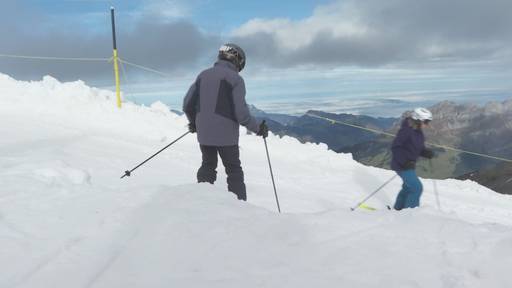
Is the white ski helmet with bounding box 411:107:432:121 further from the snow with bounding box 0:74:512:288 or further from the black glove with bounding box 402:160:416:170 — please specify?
the snow with bounding box 0:74:512:288

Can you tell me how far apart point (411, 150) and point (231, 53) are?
293 cm

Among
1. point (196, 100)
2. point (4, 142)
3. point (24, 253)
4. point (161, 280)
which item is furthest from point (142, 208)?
point (4, 142)

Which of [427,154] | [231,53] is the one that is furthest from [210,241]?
[427,154]

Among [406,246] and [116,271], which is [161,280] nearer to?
[116,271]

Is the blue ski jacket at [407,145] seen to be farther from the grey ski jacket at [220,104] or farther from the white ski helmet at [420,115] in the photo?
the grey ski jacket at [220,104]

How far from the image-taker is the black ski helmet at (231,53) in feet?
18.5

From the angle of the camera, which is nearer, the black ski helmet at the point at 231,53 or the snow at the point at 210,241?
the snow at the point at 210,241

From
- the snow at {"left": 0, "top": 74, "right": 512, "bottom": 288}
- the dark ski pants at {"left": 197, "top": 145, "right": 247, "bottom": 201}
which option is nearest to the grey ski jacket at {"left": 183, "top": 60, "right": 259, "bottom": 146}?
the dark ski pants at {"left": 197, "top": 145, "right": 247, "bottom": 201}

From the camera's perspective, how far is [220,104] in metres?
5.59

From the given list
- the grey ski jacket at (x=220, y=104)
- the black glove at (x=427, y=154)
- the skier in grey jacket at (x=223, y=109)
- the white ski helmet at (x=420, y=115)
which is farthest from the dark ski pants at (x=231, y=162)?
the black glove at (x=427, y=154)

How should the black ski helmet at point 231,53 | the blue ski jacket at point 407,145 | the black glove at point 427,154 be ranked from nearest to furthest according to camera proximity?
the black ski helmet at point 231,53 → the blue ski jacket at point 407,145 → the black glove at point 427,154

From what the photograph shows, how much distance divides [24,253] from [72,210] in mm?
937

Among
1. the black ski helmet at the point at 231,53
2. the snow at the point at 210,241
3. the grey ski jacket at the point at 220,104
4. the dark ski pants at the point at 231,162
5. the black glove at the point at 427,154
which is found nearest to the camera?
the snow at the point at 210,241

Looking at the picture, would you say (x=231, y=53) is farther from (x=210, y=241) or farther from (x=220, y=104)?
(x=210, y=241)
